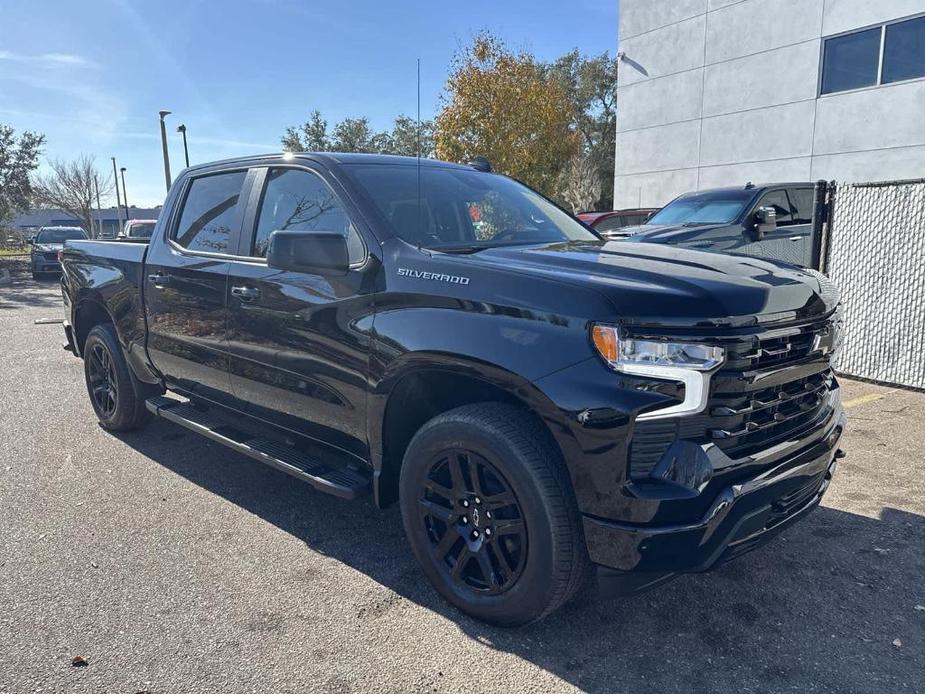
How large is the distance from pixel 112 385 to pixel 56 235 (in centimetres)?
1929

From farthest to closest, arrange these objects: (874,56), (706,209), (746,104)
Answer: (746,104)
(874,56)
(706,209)

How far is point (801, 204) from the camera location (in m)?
8.84

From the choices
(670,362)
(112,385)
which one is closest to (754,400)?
(670,362)

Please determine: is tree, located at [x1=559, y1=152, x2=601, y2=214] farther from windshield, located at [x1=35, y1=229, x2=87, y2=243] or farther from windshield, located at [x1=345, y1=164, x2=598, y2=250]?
windshield, located at [x1=345, y1=164, x2=598, y2=250]

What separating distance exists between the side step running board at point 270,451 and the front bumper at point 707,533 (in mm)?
1245

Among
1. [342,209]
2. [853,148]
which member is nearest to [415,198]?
[342,209]

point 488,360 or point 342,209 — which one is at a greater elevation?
point 342,209

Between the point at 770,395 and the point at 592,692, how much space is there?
4.06 feet

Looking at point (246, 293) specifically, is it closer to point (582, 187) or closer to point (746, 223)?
point (746, 223)

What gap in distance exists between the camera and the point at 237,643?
8.79ft

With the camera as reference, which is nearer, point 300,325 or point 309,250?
point 309,250

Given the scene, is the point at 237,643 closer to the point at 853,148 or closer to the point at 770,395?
the point at 770,395

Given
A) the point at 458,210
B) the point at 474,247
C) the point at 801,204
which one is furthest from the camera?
the point at 801,204

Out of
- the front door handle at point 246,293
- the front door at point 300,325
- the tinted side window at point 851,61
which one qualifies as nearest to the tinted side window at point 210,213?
the front door at point 300,325
